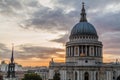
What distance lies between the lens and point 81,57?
457 feet

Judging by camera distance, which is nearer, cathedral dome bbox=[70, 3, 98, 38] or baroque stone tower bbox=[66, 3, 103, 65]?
baroque stone tower bbox=[66, 3, 103, 65]

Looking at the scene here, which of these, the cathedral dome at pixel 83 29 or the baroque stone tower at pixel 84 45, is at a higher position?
the cathedral dome at pixel 83 29

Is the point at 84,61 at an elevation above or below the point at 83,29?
below

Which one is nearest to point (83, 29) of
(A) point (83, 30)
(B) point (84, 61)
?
(A) point (83, 30)

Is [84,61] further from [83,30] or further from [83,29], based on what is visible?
[83,29]

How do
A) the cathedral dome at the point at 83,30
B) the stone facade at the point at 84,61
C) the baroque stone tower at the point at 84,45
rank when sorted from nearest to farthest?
the stone facade at the point at 84,61
the baroque stone tower at the point at 84,45
the cathedral dome at the point at 83,30

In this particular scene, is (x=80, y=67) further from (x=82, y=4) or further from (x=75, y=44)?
(x=82, y=4)

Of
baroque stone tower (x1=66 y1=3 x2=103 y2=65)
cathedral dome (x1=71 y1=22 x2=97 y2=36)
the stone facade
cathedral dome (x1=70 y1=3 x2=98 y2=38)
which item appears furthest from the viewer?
cathedral dome (x1=71 y1=22 x2=97 y2=36)

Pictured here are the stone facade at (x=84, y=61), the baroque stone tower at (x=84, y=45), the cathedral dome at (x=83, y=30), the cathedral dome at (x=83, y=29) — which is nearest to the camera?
the stone facade at (x=84, y=61)

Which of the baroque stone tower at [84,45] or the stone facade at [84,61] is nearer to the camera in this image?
the stone facade at [84,61]

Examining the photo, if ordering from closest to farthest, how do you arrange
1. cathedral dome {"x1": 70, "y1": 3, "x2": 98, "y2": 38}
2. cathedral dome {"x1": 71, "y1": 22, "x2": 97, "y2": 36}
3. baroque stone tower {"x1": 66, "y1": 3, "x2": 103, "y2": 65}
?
1. baroque stone tower {"x1": 66, "y1": 3, "x2": 103, "y2": 65}
2. cathedral dome {"x1": 70, "y1": 3, "x2": 98, "y2": 38}
3. cathedral dome {"x1": 71, "y1": 22, "x2": 97, "y2": 36}

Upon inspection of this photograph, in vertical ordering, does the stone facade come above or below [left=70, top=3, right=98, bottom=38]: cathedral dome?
below

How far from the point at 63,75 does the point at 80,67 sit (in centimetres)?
714

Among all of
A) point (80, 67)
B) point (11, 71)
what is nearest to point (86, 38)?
point (80, 67)
